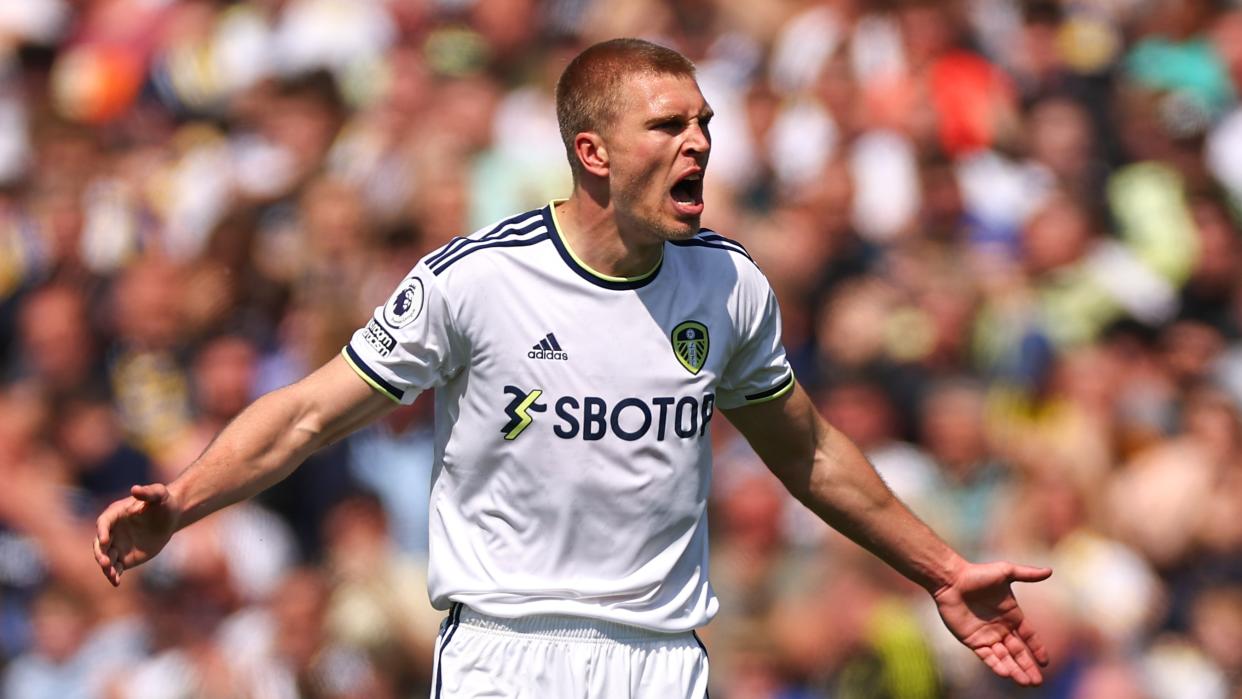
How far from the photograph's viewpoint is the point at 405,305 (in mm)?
5320

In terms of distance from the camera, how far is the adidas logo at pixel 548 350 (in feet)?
17.5

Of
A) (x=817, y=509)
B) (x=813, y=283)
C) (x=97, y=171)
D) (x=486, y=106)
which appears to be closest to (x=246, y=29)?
(x=97, y=171)

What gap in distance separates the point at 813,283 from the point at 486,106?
2416 millimetres

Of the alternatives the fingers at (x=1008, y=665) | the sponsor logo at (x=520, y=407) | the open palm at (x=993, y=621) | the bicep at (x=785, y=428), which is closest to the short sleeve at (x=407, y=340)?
the sponsor logo at (x=520, y=407)

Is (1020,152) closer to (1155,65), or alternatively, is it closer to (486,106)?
(1155,65)

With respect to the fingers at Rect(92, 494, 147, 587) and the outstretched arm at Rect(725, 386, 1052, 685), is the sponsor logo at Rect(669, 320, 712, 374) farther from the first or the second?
the fingers at Rect(92, 494, 147, 587)

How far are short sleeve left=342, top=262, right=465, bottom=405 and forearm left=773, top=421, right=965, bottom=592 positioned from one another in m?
1.12

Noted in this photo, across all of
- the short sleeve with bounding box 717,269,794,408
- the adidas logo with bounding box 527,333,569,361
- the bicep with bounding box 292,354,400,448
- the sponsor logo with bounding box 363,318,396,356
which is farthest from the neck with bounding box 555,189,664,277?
the bicep with bounding box 292,354,400,448

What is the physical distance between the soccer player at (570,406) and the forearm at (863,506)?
0.41 metres

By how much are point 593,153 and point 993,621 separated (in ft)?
5.91

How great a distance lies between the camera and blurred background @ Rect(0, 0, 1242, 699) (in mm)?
9438

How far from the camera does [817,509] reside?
5867mm

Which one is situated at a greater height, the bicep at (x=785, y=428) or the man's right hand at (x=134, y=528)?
the bicep at (x=785, y=428)

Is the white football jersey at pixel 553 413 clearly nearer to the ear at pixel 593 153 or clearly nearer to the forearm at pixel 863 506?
the ear at pixel 593 153
